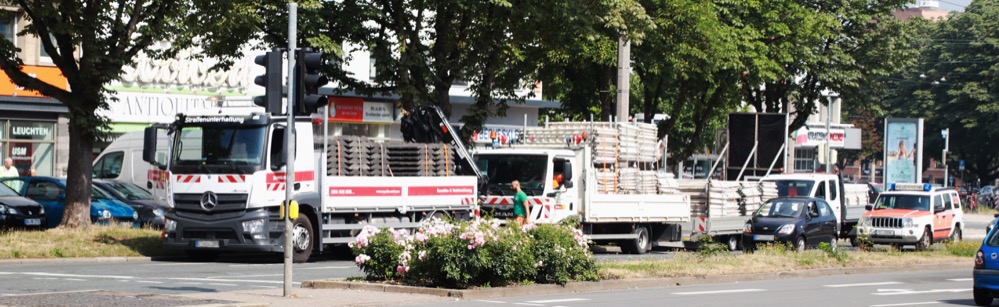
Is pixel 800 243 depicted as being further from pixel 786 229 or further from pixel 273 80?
pixel 273 80

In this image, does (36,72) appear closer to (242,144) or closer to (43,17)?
(43,17)

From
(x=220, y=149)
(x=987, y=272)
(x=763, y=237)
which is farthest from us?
(x=763, y=237)

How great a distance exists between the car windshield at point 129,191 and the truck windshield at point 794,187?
16358 mm

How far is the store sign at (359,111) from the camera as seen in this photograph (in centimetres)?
4491

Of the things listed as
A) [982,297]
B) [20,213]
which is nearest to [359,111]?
[20,213]

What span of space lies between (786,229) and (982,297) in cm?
1271

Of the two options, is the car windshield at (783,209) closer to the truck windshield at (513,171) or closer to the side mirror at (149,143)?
the truck windshield at (513,171)

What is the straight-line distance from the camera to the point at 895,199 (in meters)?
33.9

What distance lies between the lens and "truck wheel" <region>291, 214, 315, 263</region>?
23.8 m

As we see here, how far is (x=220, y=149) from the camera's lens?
23297mm

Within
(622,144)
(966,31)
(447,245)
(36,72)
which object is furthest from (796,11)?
(966,31)

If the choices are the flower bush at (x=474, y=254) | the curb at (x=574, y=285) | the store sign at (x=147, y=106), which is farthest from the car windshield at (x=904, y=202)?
the store sign at (x=147, y=106)

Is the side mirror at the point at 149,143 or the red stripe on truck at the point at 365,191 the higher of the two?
the side mirror at the point at 149,143

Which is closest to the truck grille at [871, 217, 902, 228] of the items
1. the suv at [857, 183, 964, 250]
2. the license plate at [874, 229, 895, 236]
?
the suv at [857, 183, 964, 250]
